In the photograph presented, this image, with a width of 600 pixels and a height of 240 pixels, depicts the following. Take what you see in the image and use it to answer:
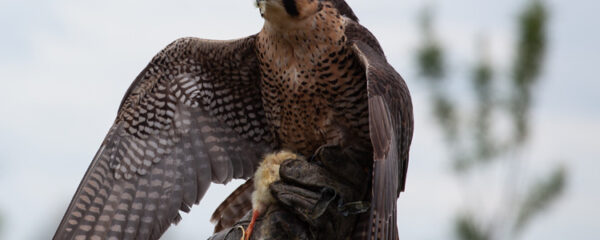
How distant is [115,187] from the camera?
17.7 feet

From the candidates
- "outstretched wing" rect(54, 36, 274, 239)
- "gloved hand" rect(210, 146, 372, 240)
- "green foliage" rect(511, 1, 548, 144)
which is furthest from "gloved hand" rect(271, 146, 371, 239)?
"green foliage" rect(511, 1, 548, 144)

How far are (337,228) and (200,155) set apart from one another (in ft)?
4.05

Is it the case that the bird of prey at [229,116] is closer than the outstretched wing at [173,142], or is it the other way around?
the bird of prey at [229,116]

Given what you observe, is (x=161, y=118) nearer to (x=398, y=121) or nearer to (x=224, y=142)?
(x=224, y=142)

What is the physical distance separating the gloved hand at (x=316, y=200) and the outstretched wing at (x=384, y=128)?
0.58 ft

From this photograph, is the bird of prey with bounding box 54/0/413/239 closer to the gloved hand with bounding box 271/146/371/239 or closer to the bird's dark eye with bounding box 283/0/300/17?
the bird's dark eye with bounding box 283/0/300/17

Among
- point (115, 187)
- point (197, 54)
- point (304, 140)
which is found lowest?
point (115, 187)

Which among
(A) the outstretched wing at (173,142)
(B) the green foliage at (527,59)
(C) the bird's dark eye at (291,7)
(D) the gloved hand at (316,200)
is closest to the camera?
(D) the gloved hand at (316,200)

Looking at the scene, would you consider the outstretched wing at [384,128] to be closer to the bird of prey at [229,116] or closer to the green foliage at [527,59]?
the bird of prey at [229,116]

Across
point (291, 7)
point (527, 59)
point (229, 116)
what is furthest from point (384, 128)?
point (527, 59)

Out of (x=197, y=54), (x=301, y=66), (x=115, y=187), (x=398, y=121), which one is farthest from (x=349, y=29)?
(x=115, y=187)

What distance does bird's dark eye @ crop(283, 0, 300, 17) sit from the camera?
480cm

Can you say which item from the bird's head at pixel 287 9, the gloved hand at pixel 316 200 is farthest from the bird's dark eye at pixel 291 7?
the gloved hand at pixel 316 200

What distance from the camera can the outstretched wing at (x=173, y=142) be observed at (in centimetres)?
532
